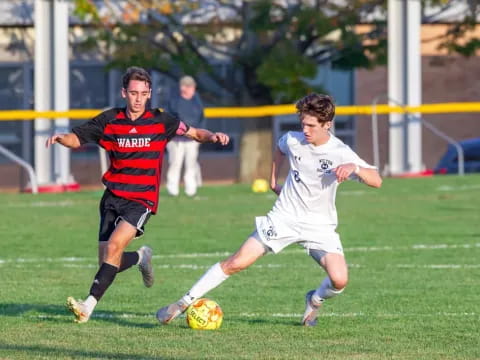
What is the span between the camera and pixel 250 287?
38.4 ft

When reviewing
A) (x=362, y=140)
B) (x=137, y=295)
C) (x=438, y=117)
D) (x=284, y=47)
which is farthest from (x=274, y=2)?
(x=137, y=295)

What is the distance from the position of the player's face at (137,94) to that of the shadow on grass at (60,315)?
59.1 inches

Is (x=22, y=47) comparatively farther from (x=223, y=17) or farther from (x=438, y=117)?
(x=438, y=117)

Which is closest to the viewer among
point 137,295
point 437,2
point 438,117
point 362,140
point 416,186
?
point 137,295

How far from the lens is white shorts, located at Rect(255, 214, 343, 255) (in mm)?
8977

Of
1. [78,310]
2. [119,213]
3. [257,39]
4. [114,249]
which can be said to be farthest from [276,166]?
[257,39]

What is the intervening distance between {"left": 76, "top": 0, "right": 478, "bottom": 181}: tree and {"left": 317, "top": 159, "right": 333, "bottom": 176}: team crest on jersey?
18.7m

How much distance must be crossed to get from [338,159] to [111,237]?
177cm

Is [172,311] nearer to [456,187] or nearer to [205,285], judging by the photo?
[205,285]

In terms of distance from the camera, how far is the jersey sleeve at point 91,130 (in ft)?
32.3

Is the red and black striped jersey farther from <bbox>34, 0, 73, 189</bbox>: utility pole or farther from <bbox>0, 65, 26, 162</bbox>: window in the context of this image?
<bbox>0, 65, 26, 162</bbox>: window

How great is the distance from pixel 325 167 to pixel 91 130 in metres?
1.88

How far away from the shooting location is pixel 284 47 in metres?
28.3

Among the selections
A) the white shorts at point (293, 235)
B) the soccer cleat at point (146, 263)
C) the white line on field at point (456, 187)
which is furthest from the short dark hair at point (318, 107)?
the white line on field at point (456, 187)
